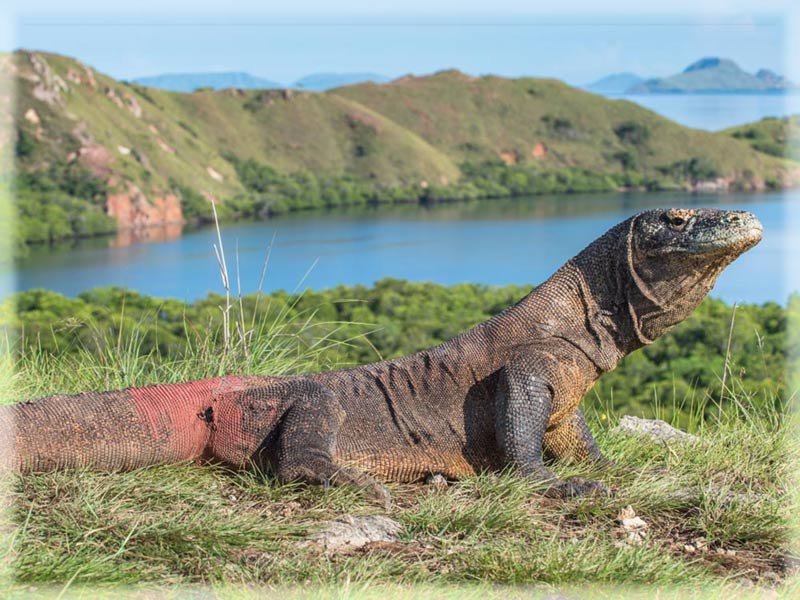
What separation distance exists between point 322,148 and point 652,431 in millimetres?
125606

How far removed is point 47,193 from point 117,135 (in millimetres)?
14781

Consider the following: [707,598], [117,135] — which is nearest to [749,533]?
[707,598]

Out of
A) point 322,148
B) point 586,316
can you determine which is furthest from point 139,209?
point 586,316

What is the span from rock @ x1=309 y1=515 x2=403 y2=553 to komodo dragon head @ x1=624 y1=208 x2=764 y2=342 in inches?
65.5

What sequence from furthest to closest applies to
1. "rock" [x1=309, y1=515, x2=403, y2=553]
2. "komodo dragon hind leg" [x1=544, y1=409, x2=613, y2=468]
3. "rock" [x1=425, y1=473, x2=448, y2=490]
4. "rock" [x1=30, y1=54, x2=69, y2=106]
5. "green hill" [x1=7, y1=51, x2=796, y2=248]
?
"rock" [x1=30, y1=54, x2=69, y2=106] < "green hill" [x1=7, y1=51, x2=796, y2=248] < "komodo dragon hind leg" [x1=544, y1=409, x2=613, y2=468] < "rock" [x1=425, y1=473, x2=448, y2=490] < "rock" [x1=309, y1=515, x2=403, y2=553]

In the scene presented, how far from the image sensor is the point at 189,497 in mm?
4324

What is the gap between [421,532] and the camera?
4.11 metres

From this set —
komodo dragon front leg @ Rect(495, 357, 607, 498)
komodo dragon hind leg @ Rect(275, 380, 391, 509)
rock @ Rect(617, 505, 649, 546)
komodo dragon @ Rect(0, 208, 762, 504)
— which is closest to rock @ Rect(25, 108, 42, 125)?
komodo dragon @ Rect(0, 208, 762, 504)

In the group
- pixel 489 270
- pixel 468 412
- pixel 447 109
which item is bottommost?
pixel 489 270

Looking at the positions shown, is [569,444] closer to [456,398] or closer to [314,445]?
[456,398]

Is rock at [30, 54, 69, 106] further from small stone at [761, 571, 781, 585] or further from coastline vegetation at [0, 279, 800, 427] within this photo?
small stone at [761, 571, 781, 585]

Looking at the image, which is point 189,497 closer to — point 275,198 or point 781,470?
point 781,470

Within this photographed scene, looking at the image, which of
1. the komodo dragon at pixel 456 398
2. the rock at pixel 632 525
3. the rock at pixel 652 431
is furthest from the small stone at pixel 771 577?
the rock at pixel 652 431

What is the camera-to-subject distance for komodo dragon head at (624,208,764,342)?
4691 millimetres
